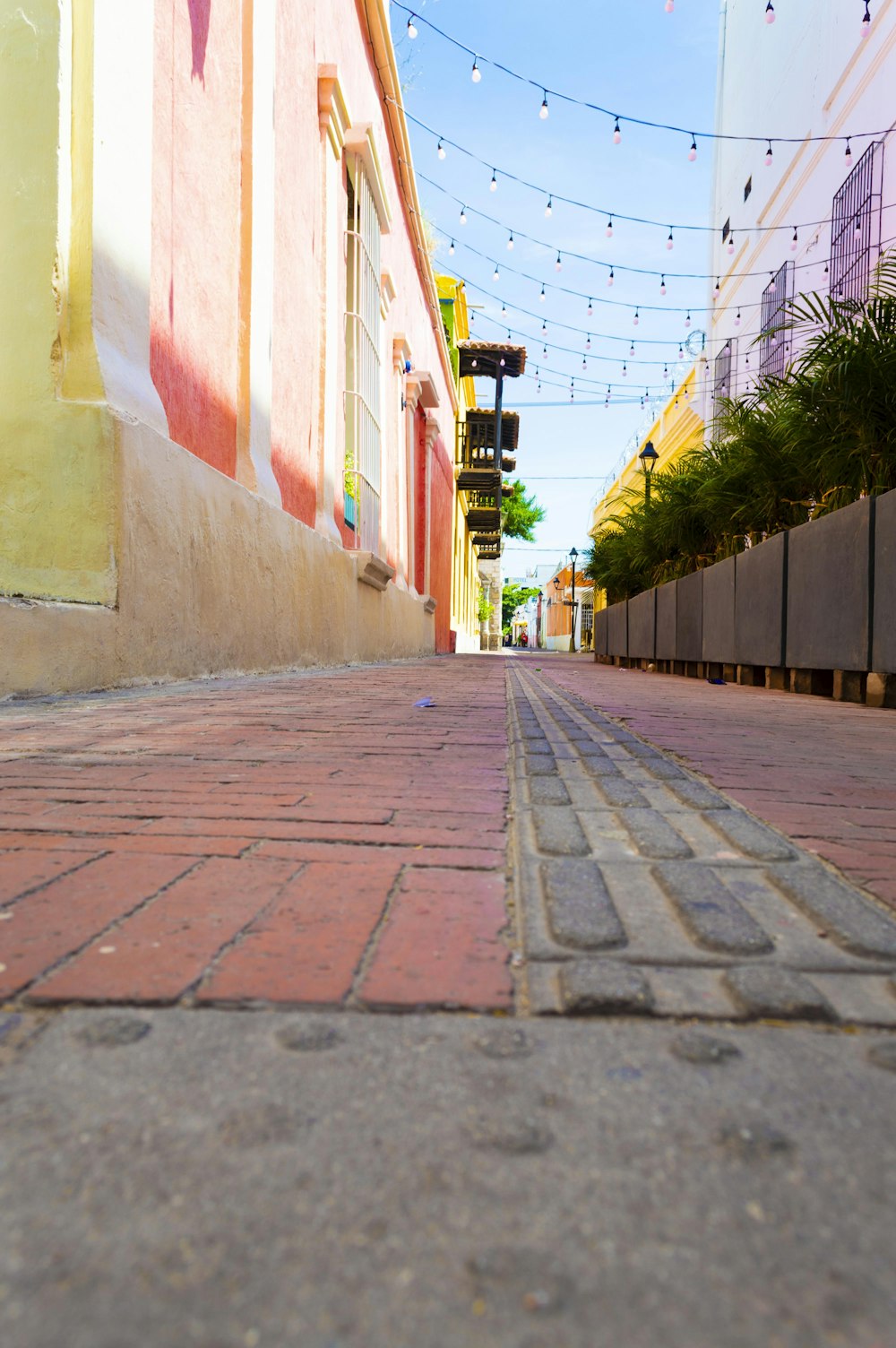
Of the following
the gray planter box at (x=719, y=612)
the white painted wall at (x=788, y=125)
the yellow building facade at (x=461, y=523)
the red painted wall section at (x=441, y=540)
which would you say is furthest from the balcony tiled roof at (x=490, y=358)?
the gray planter box at (x=719, y=612)

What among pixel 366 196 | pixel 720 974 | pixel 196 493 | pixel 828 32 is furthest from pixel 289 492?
pixel 828 32

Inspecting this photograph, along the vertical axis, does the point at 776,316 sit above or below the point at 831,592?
above

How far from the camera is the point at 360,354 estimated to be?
10531 millimetres

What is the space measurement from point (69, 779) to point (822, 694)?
5.98 m

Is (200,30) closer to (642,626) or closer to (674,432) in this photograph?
(642,626)

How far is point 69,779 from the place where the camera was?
2008 millimetres

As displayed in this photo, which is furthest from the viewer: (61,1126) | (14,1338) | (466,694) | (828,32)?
(828,32)

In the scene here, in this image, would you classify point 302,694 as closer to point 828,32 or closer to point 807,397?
point 807,397

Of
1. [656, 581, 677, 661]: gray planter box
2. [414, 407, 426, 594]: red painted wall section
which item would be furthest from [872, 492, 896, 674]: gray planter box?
[414, 407, 426, 594]: red painted wall section

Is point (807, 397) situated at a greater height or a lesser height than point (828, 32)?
lesser

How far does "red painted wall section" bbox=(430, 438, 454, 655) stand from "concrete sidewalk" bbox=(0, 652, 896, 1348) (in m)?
18.7

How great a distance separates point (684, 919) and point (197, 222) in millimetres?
5513

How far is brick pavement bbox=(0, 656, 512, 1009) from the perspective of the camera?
93 cm

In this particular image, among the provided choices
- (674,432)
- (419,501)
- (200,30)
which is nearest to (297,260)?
(200,30)
